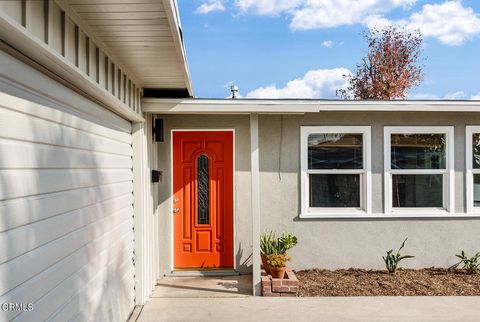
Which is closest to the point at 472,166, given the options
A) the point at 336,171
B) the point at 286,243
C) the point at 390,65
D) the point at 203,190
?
the point at 336,171

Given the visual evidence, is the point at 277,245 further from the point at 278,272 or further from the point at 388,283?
the point at 388,283

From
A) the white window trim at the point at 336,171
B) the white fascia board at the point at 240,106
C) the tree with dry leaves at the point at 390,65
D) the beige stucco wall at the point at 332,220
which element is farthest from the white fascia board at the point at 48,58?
the tree with dry leaves at the point at 390,65

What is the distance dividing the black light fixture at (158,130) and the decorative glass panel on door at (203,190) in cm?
84

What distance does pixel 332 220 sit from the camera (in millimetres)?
6195

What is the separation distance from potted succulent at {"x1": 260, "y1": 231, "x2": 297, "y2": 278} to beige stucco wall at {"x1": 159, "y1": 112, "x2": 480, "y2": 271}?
0.41 meters

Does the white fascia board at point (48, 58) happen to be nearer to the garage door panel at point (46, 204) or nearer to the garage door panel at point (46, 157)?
the garage door panel at point (46, 157)

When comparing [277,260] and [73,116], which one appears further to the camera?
[277,260]

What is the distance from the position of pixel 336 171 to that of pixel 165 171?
8.76 feet

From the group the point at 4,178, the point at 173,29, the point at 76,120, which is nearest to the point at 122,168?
the point at 76,120

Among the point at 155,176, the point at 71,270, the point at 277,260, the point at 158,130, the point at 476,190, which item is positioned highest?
the point at 158,130

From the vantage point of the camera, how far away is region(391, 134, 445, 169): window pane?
20.8ft

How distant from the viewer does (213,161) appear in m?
6.34

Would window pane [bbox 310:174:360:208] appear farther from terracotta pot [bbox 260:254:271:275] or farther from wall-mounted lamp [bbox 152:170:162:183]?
wall-mounted lamp [bbox 152:170:162:183]

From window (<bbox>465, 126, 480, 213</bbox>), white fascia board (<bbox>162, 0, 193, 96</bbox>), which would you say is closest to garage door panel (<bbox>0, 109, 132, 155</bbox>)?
white fascia board (<bbox>162, 0, 193, 96</bbox>)
